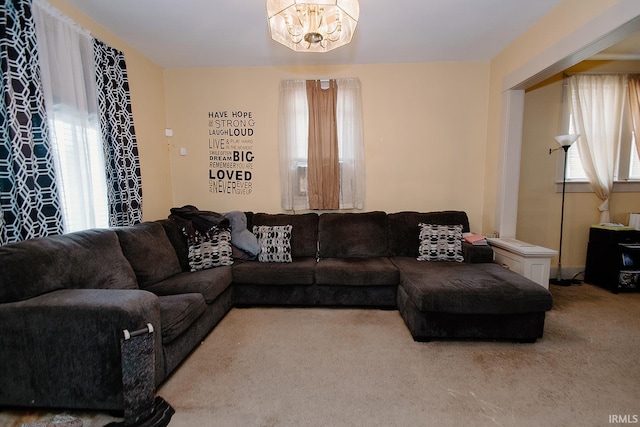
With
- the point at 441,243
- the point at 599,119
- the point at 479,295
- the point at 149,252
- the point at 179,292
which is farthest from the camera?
the point at 599,119

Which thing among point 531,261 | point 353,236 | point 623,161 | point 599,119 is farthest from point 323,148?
point 623,161

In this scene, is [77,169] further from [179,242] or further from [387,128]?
[387,128]

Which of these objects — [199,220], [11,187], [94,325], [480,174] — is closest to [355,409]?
[94,325]

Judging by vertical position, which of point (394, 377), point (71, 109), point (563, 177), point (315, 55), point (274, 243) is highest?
point (315, 55)

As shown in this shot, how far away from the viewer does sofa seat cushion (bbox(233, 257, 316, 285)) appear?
2711mm

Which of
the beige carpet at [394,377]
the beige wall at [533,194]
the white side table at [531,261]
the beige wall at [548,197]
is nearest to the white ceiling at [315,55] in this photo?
the beige wall at [533,194]

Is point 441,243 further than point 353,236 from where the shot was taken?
No

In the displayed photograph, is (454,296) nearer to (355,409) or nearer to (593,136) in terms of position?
(355,409)

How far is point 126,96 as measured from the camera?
271 cm

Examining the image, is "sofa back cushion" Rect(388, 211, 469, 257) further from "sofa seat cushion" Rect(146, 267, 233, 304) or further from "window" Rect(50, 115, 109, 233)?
"window" Rect(50, 115, 109, 233)

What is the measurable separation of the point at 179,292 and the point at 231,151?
193cm

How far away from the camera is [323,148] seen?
3342mm

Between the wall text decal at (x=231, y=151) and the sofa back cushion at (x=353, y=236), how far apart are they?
3.84ft

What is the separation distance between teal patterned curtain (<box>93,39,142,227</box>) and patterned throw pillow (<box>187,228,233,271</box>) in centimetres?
64
